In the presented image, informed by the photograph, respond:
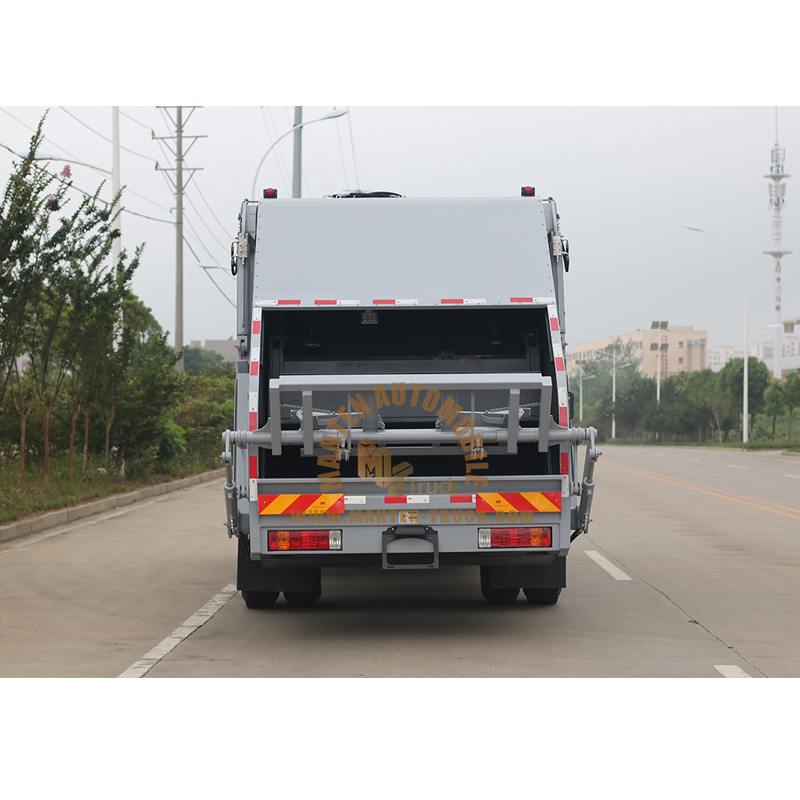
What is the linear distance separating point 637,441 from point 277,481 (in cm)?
8278

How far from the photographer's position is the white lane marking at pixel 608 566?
1052 centimetres

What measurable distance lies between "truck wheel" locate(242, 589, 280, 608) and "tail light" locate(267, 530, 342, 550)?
1544 millimetres

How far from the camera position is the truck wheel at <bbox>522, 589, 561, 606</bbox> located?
872cm

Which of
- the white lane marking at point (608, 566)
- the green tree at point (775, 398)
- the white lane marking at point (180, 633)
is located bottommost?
the white lane marking at point (180, 633)

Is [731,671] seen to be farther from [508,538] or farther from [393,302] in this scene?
[393,302]

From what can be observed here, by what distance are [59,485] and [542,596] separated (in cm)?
1191

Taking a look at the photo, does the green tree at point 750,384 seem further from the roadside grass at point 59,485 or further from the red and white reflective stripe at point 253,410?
the red and white reflective stripe at point 253,410

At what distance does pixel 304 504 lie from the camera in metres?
7.17

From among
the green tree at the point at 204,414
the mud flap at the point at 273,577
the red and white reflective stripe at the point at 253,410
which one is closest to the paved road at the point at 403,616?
the mud flap at the point at 273,577

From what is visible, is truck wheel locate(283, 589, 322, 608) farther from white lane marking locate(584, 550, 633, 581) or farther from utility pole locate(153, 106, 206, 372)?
utility pole locate(153, 106, 206, 372)

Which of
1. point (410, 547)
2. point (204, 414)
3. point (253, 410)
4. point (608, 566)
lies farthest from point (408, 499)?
point (204, 414)

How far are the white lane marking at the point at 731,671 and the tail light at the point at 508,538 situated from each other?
137 centimetres

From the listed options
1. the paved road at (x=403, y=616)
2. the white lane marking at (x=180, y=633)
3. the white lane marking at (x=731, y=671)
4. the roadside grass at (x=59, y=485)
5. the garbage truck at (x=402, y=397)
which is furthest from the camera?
the roadside grass at (x=59, y=485)

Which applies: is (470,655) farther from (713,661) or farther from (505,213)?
(505,213)
